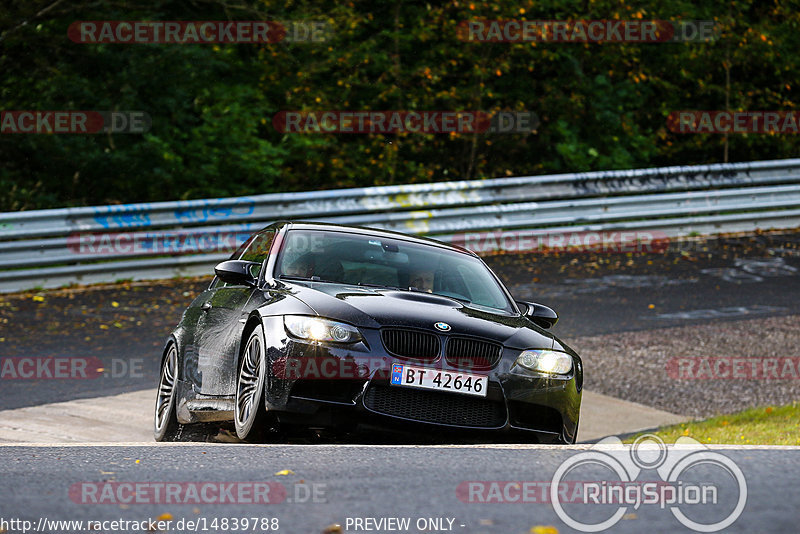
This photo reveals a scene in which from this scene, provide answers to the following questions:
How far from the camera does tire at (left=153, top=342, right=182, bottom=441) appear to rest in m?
8.32

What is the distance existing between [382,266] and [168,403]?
6.27ft

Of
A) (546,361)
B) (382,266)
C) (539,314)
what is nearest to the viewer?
(546,361)

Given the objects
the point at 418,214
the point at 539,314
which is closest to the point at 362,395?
the point at 539,314

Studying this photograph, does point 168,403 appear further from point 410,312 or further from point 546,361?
point 546,361

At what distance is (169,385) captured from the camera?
27.9ft

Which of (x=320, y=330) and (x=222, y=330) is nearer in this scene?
(x=320, y=330)

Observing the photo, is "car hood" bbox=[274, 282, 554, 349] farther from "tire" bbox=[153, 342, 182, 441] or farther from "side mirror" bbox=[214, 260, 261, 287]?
"tire" bbox=[153, 342, 182, 441]

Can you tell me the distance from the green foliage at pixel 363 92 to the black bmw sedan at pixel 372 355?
1260 centimetres

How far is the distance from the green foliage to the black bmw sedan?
12.6m

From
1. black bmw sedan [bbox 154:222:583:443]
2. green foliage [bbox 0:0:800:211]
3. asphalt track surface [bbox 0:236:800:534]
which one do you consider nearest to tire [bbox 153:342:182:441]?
black bmw sedan [bbox 154:222:583:443]

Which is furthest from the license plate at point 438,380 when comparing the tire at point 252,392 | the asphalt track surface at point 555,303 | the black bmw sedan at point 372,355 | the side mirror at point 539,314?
the asphalt track surface at point 555,303

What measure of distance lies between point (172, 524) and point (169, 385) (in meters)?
3.89

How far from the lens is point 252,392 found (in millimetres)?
6773

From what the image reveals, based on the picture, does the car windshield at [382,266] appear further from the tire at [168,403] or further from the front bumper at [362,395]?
the tire at [168,403]
